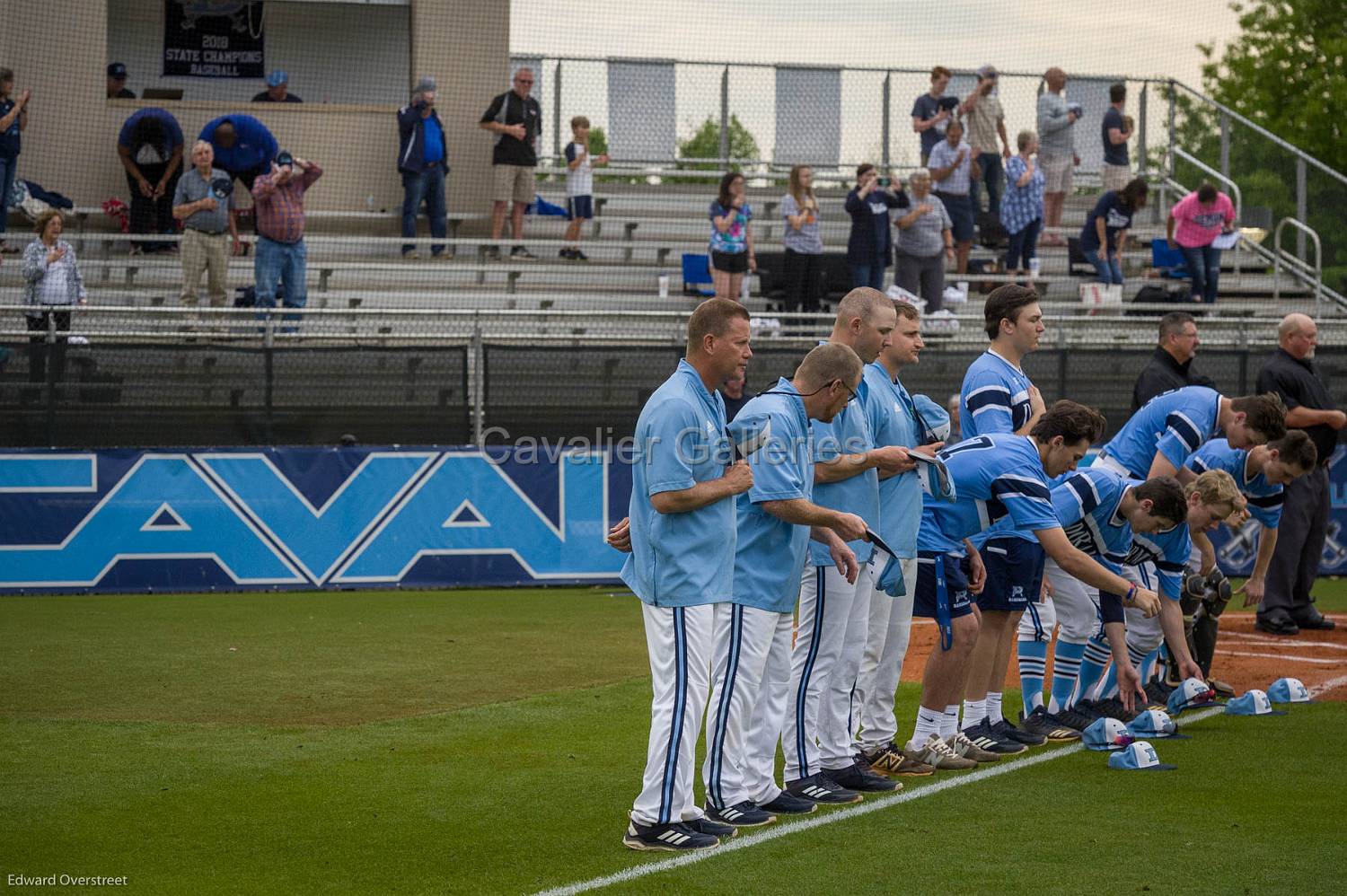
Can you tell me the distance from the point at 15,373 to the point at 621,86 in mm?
10905

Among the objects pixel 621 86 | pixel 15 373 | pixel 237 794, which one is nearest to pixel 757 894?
pixel 237 794

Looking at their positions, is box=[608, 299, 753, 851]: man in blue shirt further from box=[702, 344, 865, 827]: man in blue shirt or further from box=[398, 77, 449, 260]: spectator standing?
box=[398, 77, 449, 260]: spectator standing

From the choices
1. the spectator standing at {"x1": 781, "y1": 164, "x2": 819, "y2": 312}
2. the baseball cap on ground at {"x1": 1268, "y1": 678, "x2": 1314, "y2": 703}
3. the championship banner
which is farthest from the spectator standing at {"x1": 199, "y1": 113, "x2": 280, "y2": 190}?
the baseball cap on ground at {"x1": 1268, "y1": 678, "x2": 1314, "y2": 703}

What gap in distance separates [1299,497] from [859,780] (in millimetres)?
6509

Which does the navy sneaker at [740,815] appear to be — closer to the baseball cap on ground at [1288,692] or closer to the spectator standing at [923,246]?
the baseball cap on ground at [1288,692]

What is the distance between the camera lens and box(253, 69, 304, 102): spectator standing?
20953mm

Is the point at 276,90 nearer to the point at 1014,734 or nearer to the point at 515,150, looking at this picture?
the point at 515,150

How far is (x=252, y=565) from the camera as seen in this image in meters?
14.2

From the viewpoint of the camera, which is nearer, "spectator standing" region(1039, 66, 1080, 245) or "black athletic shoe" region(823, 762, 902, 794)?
"black athletic shoe" region(823, 762, 902, 794)

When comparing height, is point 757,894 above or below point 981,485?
below

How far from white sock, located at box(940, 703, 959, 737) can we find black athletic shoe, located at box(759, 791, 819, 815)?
1154 mm

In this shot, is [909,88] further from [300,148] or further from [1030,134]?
[300,148]

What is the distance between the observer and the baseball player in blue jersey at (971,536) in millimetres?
7273

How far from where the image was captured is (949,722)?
298 inches
